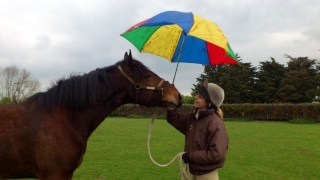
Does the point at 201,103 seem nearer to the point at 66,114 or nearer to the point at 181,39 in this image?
the point at 181,39

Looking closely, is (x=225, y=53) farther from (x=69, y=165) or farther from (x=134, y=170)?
(x=134, y=170)

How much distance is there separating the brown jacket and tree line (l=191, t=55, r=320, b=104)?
4709 centimetres

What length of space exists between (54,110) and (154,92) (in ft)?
4.03

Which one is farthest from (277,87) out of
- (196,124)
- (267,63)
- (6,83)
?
(196,124)

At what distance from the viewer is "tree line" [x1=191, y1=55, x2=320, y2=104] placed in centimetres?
5122

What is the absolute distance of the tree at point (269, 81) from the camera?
173 ft

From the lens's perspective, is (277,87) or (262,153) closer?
(262,153)

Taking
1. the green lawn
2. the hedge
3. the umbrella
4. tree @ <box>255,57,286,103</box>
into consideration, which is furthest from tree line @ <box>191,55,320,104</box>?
the umbrella

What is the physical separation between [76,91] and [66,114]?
302 mm

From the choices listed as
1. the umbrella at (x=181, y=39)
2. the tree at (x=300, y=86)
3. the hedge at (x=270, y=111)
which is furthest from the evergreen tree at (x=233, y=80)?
the umbrella at (x=181, y=39)

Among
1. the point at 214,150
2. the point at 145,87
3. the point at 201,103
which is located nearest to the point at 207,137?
the point at 214,150

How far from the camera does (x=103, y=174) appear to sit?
303 inches

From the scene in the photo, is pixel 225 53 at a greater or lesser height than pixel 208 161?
greater

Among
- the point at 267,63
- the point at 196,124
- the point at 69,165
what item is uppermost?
the point at 267,63
